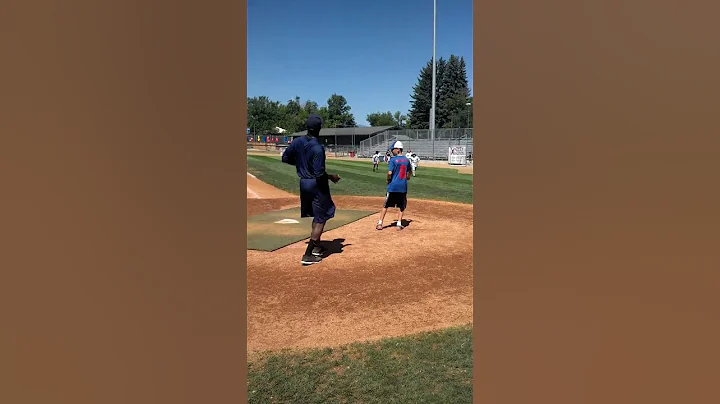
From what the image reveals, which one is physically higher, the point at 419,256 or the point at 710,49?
the point at 710,49

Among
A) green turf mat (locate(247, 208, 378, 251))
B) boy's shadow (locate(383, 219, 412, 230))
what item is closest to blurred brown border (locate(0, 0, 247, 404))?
green turf mat (locate(247, 208, 378, 251))

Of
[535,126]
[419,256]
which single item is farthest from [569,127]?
[419,256]

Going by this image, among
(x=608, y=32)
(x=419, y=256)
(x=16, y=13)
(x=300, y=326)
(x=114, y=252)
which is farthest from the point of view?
(x=419, y=256)

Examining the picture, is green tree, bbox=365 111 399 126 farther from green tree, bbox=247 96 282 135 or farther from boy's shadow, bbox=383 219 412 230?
boy's shadow, bbox=383 219 412 230

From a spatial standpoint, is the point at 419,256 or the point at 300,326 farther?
the point at 419,256

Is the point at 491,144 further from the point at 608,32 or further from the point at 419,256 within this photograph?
the point at 419,256

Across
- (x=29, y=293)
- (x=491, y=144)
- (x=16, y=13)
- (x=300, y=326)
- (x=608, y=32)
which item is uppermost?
(x=608, y=32)

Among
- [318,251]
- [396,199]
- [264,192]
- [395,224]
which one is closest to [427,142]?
[264,192]

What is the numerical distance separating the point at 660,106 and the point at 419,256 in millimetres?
5299

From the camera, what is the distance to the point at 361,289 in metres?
5.23

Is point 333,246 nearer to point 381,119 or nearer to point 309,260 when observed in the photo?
point 309,260

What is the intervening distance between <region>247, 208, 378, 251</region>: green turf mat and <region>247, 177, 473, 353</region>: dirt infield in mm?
345

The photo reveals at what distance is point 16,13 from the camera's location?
1055mm

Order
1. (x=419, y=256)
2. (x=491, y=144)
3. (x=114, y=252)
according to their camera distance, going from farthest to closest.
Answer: (x=419, y=256) → (x=491, y=144) → (x=114, y=252)
